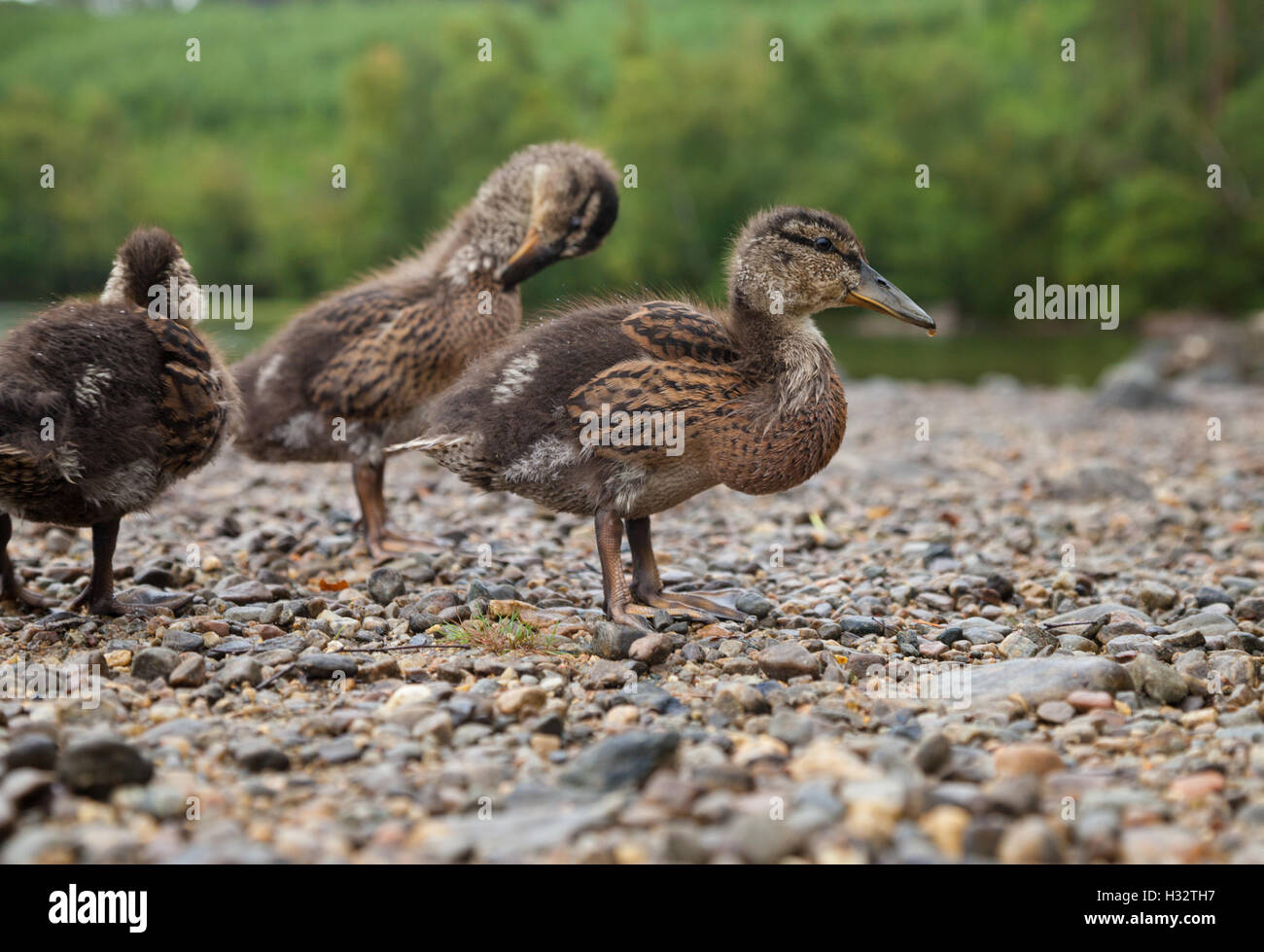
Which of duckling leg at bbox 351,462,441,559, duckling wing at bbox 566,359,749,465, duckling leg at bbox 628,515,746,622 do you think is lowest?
duckling leg at bbox 628,515,746,622

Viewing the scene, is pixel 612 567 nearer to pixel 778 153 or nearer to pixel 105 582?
pixel 105 582

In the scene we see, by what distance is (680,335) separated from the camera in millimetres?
5258

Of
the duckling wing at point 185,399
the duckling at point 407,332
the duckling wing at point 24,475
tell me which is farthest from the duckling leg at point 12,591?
the duckling at point 407,332

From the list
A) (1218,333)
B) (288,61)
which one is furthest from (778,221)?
(288,61)

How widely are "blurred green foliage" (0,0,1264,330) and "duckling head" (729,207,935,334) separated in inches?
1059

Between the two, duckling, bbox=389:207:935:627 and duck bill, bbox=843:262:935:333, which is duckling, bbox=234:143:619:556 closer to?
duckling, bbox=389:207:935:627

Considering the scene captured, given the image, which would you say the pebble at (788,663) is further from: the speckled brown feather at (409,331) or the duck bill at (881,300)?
the speckled brown feather at (409,331)

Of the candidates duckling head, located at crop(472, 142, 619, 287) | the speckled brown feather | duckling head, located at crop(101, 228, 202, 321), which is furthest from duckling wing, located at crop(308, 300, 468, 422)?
duckling head, located at crop(101, 228, 202, 321)

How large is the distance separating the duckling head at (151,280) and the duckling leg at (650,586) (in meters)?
2.25

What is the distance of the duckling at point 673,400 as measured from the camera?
16.7 ft

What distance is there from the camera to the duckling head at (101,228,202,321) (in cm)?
536

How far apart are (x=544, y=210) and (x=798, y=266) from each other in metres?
2.16
